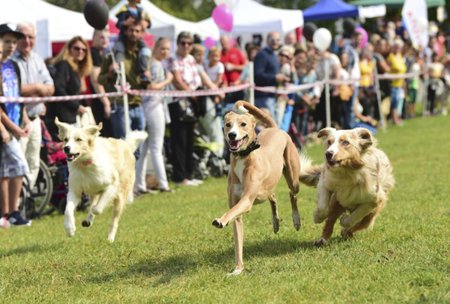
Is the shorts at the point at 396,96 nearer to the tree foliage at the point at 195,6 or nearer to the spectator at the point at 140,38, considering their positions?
the spectator at the point at 140,38

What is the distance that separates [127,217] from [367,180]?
3.73 metres

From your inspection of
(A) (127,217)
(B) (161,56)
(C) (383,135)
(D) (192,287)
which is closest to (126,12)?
(B) (161,56)

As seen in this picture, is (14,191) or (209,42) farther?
(209,42)

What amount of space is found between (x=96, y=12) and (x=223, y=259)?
4.98 metres

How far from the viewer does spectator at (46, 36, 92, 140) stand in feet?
33.1

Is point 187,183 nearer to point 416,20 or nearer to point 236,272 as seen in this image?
point 236,272

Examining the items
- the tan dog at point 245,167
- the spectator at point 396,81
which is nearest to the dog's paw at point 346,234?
the tan dog at point 245,167

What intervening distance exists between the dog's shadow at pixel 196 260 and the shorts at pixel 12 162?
2825 millimetres

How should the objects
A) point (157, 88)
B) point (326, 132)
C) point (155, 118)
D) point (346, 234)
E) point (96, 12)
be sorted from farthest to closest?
point (155, 118) → point (157, 88) → point (96, 12) → point (346, 234) → point (326, 132)

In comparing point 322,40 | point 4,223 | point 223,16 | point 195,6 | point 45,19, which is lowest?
point 4,223

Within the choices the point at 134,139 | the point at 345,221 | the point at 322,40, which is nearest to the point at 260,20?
the point at 322,40

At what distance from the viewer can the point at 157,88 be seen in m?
11.2

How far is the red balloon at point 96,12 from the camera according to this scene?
1051 cm

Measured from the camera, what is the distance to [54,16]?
53.5 ft
